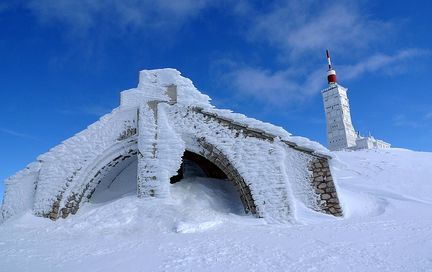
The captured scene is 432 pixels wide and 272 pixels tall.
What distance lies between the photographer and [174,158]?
9.64 meters

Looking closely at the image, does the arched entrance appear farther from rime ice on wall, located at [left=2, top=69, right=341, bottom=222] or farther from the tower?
the tower

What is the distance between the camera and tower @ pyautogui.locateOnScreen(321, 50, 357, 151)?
3217 cm

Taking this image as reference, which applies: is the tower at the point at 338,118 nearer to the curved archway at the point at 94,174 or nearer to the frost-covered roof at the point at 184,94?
the frost-covered roof at the point at 184,94

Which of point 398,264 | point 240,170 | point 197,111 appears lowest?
point 398,264

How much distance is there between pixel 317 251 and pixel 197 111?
5634 millimetres

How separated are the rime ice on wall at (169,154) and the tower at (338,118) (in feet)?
81.3

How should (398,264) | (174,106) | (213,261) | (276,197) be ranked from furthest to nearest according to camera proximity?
(174,106)
(276,197)
(213,261)
(398,264)

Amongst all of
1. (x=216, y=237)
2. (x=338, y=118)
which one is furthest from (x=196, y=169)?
(x=338, y=118)

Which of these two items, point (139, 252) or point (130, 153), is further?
point (130, 153)

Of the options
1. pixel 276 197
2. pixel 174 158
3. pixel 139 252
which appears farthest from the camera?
pixel 174 158

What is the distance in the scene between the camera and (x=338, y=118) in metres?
32.8

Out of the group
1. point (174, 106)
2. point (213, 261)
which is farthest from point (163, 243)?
point (174, 106)

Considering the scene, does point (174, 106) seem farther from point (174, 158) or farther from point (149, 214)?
point (149, 214)

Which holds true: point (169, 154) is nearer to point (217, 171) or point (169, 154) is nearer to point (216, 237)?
point (217, 171)
